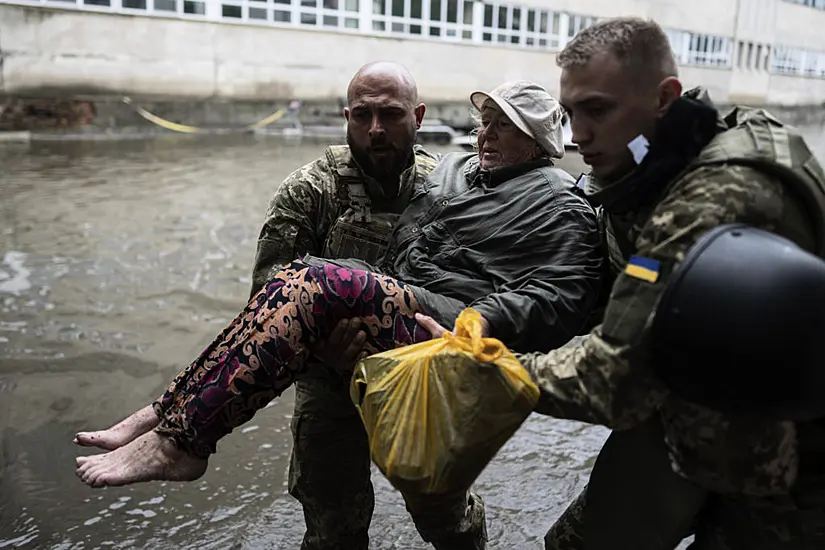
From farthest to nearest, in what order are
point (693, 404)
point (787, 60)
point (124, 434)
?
point (787, 60), point (124, 434), point (693, 404)

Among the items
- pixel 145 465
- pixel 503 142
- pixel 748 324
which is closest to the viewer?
pixel 748 324

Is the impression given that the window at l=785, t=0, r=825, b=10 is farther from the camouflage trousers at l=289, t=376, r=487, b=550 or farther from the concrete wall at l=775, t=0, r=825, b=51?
the camouflage trousers at l=289, t=376, r=487, b=550

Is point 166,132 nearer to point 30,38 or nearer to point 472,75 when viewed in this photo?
point 30,38

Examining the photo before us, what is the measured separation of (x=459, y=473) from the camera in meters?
1.89

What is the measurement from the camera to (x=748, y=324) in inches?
63.4

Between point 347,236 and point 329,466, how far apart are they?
92cm

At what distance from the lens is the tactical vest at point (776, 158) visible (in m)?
1.72

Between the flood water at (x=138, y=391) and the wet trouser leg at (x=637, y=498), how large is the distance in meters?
1.38

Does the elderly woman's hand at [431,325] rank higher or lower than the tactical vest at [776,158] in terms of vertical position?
lower

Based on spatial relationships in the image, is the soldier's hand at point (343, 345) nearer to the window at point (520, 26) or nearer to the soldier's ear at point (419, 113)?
the soldier's ear at point (419, 113)

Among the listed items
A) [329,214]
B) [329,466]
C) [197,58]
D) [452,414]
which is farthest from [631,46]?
[197,58]

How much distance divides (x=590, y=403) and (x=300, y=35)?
23.5 meters

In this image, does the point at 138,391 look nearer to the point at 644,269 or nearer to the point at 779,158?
the point at 644,269

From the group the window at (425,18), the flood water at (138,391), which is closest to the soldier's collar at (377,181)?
the flood water at (138,391)
